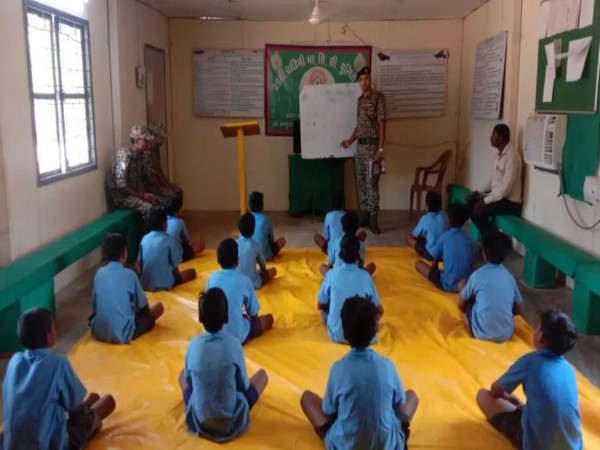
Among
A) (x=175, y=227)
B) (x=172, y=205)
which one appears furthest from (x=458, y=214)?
(x=172, y=205)

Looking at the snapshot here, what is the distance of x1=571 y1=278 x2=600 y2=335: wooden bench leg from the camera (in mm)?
3850

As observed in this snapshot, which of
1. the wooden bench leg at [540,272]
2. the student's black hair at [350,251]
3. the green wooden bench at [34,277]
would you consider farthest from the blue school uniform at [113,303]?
the wooden bench leg at [540,272]

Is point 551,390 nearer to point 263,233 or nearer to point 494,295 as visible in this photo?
point 494,295

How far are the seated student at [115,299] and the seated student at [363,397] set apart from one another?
163cm

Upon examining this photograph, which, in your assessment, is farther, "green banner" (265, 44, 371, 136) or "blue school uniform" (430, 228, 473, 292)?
"green banner" (265, 44, 371, 136)

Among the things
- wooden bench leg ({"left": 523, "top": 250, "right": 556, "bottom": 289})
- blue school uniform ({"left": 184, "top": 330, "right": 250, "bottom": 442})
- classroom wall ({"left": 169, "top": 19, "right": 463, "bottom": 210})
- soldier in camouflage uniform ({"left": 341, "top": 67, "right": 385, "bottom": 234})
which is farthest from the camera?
classroom wall ({"left": 169, "top": 19, "right": 463, "bottom": 210})

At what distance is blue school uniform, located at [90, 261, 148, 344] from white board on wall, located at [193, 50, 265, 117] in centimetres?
461

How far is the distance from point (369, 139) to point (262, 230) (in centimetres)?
200

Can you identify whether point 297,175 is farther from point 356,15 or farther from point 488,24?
point 488,24

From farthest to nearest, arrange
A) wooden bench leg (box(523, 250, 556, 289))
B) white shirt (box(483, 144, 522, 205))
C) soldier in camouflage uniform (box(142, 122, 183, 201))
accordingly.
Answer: soldier in camouflage uniform (box(142, 122, 183, 201)) < white shirt (box(483, 144, 522, 205)) < wooden bench leg (box(523, 250, 556, 289))

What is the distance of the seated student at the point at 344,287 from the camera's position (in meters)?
3.65

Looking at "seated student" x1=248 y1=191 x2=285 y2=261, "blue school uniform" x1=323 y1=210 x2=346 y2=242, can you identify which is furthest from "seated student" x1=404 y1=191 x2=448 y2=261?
"seated student" x1=248 y1=191 x2=285 y2=261

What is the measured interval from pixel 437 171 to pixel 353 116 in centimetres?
121

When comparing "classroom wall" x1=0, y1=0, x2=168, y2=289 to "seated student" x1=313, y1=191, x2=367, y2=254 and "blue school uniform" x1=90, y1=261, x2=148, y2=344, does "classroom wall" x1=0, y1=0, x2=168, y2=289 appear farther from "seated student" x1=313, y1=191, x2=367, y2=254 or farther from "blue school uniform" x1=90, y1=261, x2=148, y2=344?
"seated student" x1=313, y1=191, x2=367, y2=254
